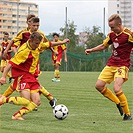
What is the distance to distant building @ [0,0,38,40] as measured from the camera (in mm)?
52122

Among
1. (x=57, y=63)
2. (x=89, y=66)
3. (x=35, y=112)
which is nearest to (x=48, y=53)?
(x=89, y=66)

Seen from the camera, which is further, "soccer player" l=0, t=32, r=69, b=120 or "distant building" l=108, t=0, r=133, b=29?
"distant building" l=108, t=0, r=133, b=29

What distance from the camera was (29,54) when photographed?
29.7 feet

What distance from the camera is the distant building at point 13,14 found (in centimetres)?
5212

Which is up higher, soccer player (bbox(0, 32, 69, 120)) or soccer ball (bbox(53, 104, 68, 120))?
soccer player (bbox(0, 32, 69, 120))

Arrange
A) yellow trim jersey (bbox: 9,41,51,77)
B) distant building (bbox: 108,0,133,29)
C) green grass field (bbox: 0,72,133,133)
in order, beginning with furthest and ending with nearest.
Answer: distant building (bbox: 108,0,133,29), yellow trim jersey (bbox: 9,41,51,77), green grass field (bbox: 0,72,133,133)

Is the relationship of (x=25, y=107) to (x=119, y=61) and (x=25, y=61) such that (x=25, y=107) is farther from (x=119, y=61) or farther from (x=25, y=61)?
(x=119, y=61)

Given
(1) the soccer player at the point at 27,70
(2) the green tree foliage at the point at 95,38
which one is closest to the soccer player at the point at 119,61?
(1) the soccer player at the point at 27,70

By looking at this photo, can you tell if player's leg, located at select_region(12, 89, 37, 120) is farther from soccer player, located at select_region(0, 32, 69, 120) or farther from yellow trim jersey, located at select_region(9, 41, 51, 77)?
yellow trim jersey, located at select_region(9, 41, 51, 77)

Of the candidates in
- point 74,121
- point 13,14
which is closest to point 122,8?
point 13,14

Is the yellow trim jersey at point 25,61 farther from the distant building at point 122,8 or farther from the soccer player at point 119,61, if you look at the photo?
the distant building at point 122,8

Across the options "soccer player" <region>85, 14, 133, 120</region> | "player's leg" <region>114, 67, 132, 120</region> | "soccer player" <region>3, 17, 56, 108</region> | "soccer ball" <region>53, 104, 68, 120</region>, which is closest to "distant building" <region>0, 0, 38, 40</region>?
"soccer player" <region>3, 17, 56, 108</region>

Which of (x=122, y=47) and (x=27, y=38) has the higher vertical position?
(x=27, y=38)

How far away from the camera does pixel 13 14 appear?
52.7 metres
